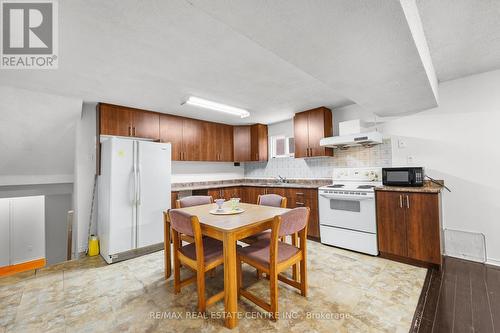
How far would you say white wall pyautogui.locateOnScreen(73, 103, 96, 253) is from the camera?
131 inches

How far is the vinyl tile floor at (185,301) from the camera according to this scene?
65.0 inches

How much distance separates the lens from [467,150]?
9.05 ft

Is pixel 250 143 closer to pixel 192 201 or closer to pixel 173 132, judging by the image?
pixel 173 132

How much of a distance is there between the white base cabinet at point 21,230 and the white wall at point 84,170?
79.2 inches

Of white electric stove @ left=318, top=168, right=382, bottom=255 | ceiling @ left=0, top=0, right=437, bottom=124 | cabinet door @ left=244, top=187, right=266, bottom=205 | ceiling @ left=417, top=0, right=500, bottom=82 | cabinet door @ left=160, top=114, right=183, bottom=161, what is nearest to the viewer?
ceiling @ left=0, top=0, right=437, bottom=124

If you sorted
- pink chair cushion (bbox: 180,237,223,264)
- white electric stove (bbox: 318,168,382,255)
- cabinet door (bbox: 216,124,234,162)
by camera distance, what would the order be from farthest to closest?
cabinet door (bbox: 216,124,234,162)
white electric stove (bbox: 318,168,382,255)
pink chair cushion (bbox: 180,237,223,264)

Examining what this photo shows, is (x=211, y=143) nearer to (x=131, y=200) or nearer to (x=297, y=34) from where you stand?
(x=131, y=200)

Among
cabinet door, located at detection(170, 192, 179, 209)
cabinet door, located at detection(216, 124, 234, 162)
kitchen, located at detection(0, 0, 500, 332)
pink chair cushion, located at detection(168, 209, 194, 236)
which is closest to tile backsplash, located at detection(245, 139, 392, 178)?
kitchen, located at detection(0, 0, 500, 332)

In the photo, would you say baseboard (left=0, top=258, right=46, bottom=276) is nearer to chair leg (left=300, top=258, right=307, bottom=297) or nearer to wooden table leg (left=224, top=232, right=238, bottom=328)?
wooden table leg (left=224, top=232, right=238, bottom=328)

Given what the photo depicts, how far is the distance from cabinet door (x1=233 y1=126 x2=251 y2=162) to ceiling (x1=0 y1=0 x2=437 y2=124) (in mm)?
1792

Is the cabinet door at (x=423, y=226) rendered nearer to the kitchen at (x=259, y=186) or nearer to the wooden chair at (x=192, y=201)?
the kitchen at (x=259, y=186)

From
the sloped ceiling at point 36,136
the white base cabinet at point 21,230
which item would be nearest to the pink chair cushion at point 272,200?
the sloped ceiling at point 36,136

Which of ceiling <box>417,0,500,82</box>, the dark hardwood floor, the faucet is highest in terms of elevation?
ceiling <box>417,0,500,82</box>

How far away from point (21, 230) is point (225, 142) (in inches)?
183
